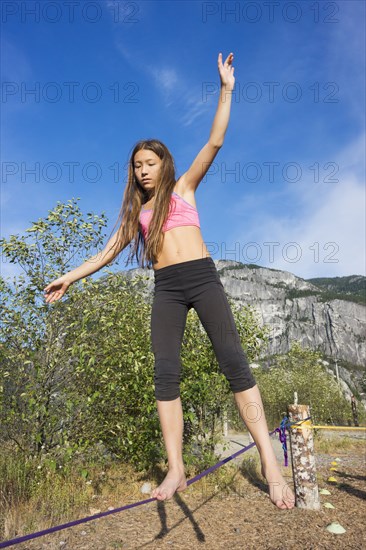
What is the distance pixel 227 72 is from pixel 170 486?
2335 millimetres

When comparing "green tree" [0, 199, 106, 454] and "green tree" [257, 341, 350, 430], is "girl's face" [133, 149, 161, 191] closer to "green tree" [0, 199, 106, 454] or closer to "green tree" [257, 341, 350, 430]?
"green tree" [0, 199, 106, 454]

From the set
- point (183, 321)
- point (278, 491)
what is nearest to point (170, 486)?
point (278, 491)

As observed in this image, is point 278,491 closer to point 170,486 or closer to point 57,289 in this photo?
point 170,486

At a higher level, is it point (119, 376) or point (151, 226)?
point (151, 226)

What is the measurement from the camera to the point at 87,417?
5.78 meters

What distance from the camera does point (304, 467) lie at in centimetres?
523

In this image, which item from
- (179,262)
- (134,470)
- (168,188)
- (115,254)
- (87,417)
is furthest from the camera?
(134,470)

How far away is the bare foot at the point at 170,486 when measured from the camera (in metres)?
2.04

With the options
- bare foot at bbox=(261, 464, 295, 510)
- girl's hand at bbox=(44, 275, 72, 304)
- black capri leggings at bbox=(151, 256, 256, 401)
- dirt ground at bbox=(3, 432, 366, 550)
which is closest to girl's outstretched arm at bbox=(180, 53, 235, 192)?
black capri leggings at bbox=(151, 256, 256, 401)

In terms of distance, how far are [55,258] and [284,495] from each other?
498 cm

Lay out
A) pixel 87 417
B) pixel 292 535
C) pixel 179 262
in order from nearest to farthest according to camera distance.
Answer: pixel 179 262
pixel 292 535
pixel 87 417

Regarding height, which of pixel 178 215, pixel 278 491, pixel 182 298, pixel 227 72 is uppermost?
pixel 227 72

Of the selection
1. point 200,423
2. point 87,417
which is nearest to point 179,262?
point 87,417

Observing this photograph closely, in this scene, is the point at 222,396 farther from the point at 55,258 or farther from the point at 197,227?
the point at 197,227
